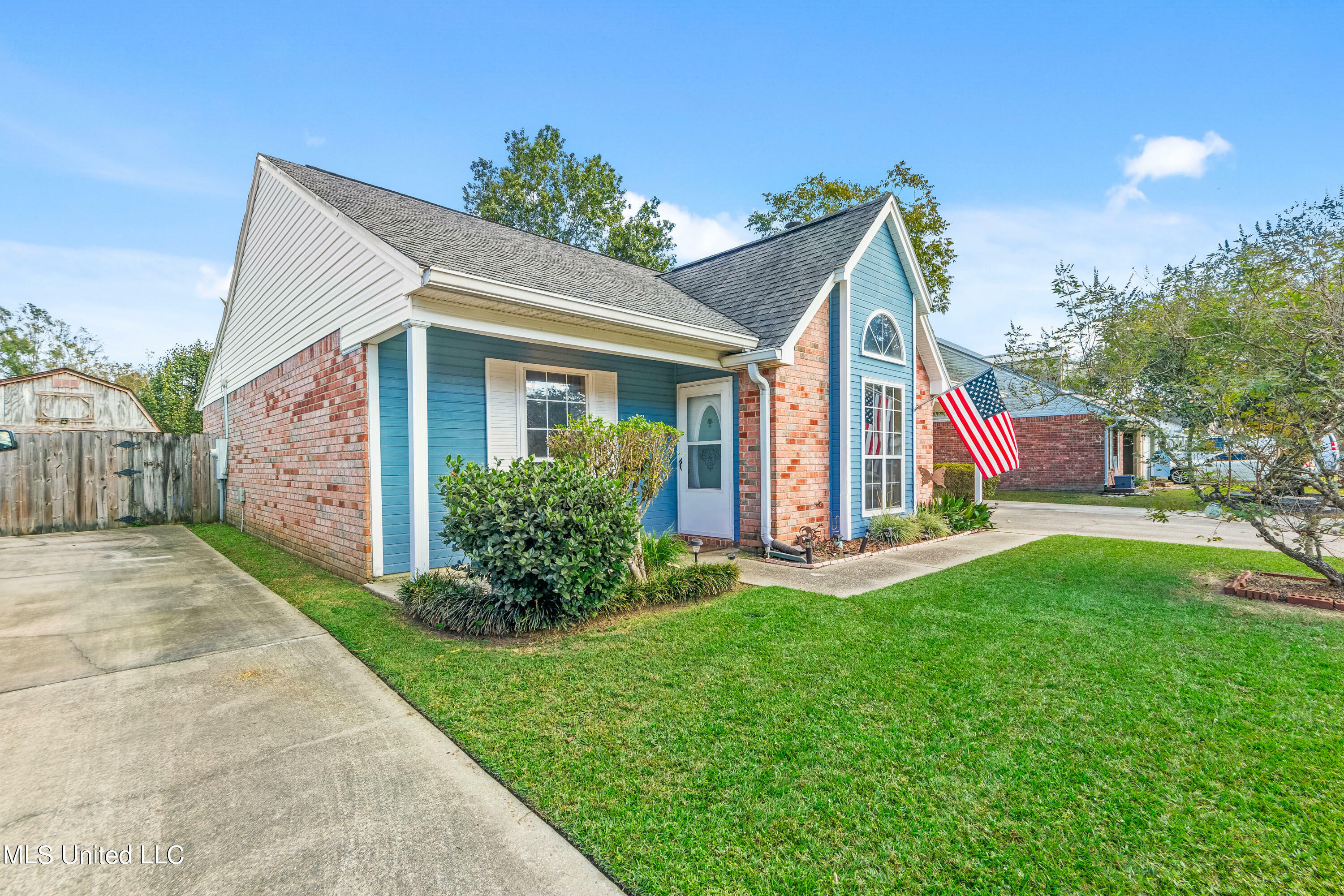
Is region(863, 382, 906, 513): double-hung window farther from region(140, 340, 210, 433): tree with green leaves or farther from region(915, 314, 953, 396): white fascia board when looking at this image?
region(140, 340, 210, 433): tree with green leaves

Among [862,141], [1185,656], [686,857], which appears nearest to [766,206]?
[862,141]

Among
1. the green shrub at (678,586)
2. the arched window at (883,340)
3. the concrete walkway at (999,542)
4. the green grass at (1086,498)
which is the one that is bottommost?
the green grass at (1086,498)

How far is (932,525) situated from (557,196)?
2412cm

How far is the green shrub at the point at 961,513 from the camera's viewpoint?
33.0 ft

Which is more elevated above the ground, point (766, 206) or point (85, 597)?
point (766, 206)

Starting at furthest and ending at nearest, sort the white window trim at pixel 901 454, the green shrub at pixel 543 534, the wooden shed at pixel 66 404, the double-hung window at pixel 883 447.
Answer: the wooden shed at pixel 66 404, the double-hung window at pixel 883 447, the white window trim at pixel 901 454, the green shrub at pixel 543 534

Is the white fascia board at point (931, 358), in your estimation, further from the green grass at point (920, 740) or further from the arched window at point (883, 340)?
the green grass at point (920, 740)

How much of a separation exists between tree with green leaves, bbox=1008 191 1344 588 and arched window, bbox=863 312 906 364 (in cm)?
295

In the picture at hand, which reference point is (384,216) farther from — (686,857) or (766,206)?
(766,206)

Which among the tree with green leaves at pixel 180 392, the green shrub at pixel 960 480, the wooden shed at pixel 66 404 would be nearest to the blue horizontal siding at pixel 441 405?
the green shrub at pixel 960 480

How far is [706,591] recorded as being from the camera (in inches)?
221

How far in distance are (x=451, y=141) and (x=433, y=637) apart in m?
16.9

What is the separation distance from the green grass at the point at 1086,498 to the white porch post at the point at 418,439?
613 inches

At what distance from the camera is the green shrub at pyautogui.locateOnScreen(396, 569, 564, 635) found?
4520 mm
